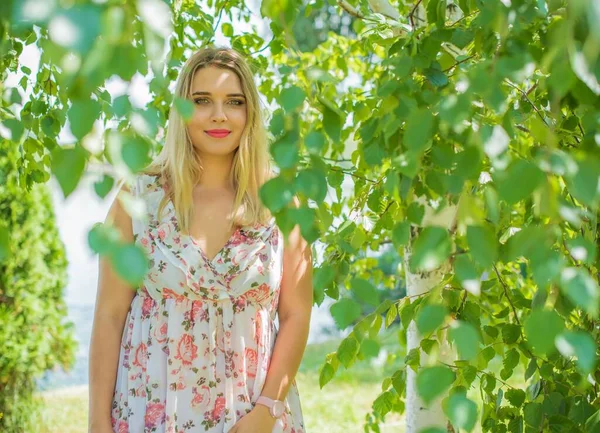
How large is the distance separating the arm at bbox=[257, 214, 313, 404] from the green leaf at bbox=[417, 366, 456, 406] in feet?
3.25

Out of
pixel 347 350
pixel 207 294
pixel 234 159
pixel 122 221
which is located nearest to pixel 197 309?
pixel 207 294

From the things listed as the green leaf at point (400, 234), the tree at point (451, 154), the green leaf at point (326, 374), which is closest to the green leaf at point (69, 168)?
the tree at point (451, 154)

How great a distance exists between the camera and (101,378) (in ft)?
5.40

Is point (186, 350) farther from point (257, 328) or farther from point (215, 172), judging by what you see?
point (215, 172)

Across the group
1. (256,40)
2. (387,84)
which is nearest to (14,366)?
(256,40)

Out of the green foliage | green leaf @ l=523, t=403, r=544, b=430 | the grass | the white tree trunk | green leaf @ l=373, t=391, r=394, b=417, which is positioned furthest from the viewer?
the grass

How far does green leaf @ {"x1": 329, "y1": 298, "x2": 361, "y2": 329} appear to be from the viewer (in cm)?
80

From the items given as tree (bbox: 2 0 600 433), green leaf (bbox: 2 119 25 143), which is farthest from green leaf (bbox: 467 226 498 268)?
green leaf (bbox: 2 119 25 143)

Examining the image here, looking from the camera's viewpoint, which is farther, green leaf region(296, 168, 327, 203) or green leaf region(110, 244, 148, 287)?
green leaf region(296, 168, 327, 203)

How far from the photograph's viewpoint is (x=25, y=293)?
3652mm

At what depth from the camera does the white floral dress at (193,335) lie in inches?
62.9

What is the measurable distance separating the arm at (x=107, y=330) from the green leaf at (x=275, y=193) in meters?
0.98

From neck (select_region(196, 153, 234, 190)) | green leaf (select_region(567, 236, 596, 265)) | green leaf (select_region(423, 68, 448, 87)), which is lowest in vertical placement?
green leaf (select_region(567, 236, 596, 265))

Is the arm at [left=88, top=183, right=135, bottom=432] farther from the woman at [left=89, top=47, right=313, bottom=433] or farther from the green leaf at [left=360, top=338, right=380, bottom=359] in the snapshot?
the green leaf at [left=360, top=338, right=380, bottom=359]
